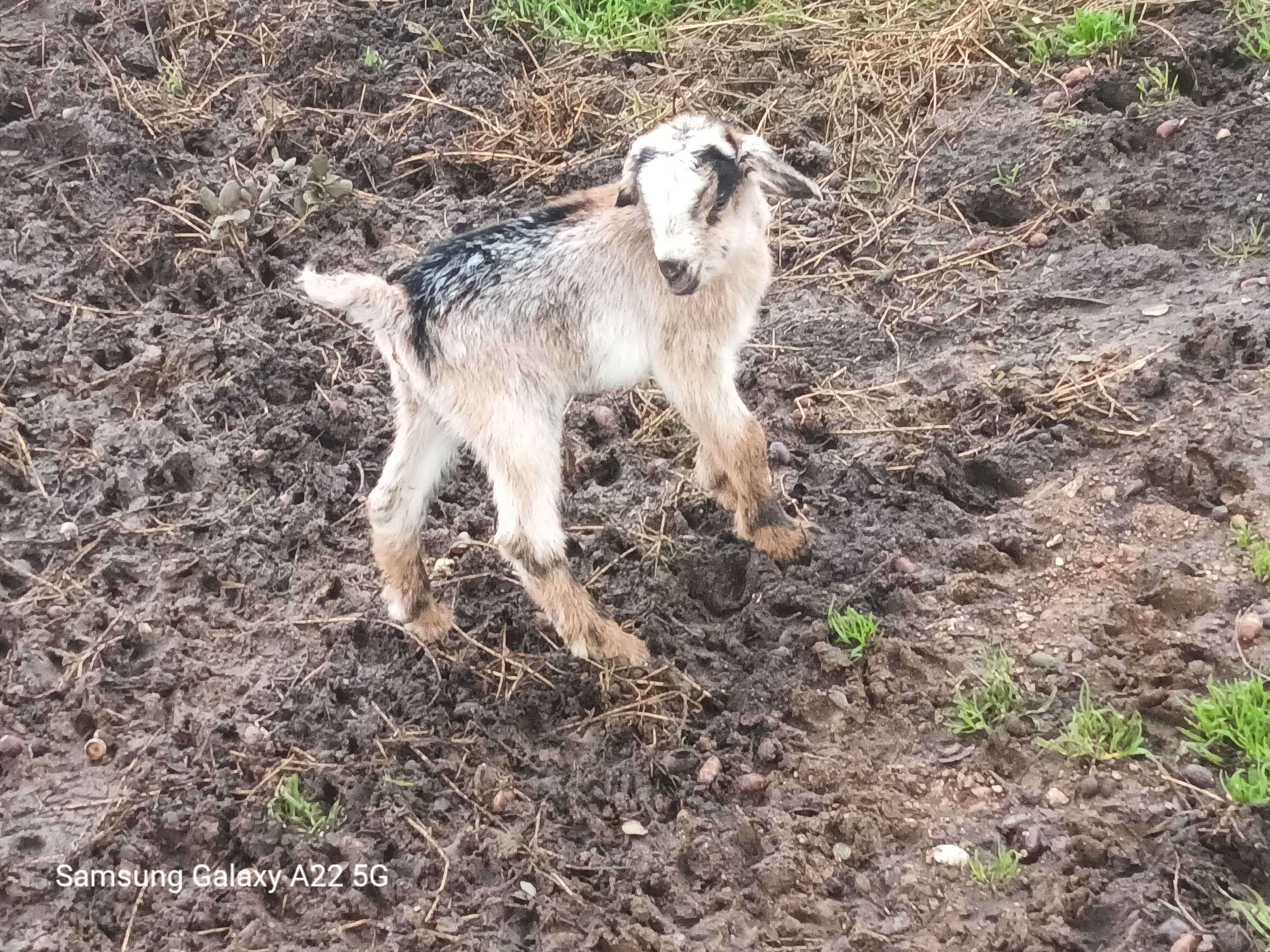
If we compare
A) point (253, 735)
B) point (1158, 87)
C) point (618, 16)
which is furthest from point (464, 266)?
point (1158, 87)

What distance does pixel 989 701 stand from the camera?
282 cm

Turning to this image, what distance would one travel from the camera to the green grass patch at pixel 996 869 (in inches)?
96.2

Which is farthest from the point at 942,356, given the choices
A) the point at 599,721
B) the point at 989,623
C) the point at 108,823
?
the point at 108,823

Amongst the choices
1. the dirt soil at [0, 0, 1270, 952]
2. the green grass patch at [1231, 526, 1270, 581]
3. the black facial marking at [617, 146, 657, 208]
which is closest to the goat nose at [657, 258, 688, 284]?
the black facial marking at [617, 146, 657, 208]

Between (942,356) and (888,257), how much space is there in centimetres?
70

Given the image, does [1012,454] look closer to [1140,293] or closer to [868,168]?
[1140,293]

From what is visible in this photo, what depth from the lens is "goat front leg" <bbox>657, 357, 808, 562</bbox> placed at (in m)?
3.28

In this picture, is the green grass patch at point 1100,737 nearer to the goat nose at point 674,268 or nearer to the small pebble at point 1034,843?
the small pebble at point 1034,843

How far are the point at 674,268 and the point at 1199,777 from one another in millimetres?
1879

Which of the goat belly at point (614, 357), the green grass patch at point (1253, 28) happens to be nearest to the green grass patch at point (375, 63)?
the goat belly at point (614, 357)

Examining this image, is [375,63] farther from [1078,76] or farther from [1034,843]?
[1034,843]

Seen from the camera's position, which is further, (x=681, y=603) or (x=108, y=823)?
(x=681, y=603)

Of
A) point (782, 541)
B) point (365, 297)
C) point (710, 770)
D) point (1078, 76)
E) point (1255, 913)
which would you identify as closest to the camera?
point (1255, 913)

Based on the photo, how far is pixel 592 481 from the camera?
3908 mm
